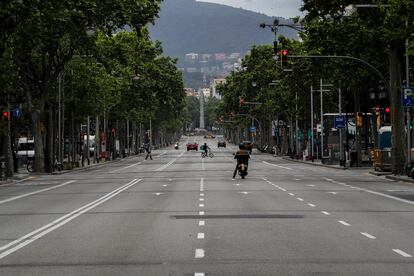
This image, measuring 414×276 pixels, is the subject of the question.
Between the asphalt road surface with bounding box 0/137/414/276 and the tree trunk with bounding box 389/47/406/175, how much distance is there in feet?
49.9

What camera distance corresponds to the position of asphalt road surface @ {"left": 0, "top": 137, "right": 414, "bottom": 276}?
11.3m

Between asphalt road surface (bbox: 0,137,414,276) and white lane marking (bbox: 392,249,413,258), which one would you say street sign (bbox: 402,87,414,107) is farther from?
white lane marking (bbox: 392,249,413,258)

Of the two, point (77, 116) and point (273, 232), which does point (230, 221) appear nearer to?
point (273, 232)

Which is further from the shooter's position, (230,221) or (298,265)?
(230,221)

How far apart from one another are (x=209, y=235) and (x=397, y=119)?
2941 centimetres

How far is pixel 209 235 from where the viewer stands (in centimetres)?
1530

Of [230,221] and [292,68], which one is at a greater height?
[292,68]

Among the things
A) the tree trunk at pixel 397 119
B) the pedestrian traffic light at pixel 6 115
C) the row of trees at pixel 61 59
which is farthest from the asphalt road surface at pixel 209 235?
the pedestrian traffic light at pixel 6 115

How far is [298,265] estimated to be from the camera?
11.3 meters

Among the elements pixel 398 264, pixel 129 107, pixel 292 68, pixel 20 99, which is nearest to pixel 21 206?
pixel 398 264

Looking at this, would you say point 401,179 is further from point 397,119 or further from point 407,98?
point 397,119

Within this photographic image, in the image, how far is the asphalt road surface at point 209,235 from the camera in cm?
1130

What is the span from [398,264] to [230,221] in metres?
7.18

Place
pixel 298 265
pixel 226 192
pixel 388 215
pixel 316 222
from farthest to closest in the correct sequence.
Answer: pixel 226 192
pixel 388 215
pixel 316 222
pixel 298 265
